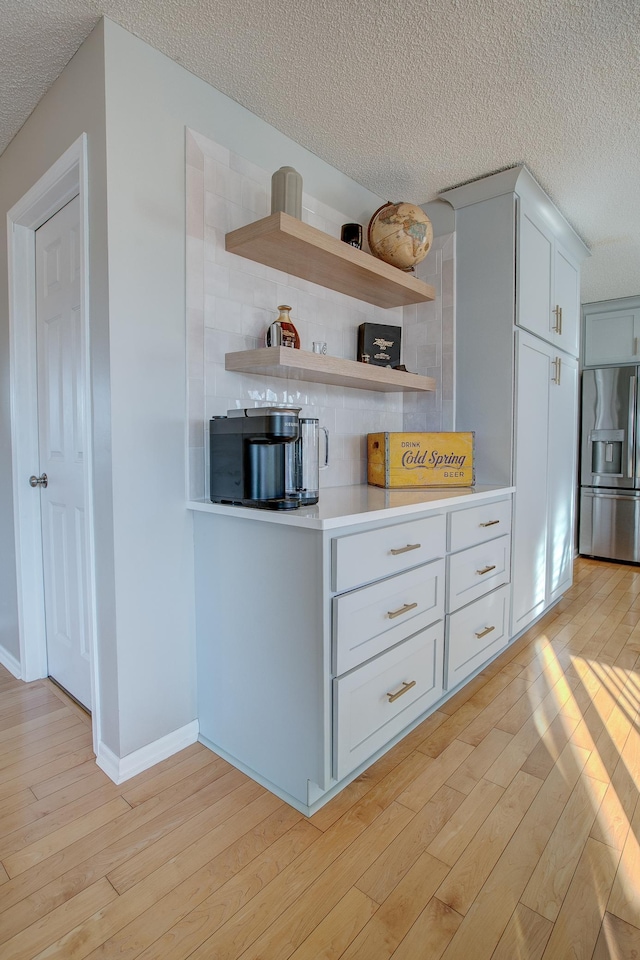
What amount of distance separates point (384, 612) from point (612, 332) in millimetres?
4295

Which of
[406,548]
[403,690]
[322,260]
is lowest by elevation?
[403,690]

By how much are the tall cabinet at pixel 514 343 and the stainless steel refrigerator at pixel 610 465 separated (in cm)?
194

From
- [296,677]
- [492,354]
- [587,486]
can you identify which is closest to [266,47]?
[492,354]

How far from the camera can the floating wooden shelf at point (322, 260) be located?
1767mm

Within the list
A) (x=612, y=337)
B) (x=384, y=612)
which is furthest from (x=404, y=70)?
(x=612, y=337)

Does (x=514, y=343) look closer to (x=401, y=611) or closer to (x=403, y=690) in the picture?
(x=401, y=611)

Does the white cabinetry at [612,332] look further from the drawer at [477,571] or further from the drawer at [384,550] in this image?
the drawer at [384,550]

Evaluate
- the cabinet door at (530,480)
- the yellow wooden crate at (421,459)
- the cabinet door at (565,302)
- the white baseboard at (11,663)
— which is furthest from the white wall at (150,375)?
the cabinet door at (565,302)

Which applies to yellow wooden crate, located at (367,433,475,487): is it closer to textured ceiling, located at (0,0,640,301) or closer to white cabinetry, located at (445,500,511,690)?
white cabinetry, located at (445,500,511,690)

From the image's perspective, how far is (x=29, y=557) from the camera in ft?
7.36

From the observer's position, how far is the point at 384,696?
1.64m

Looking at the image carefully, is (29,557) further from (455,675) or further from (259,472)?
(455,675)

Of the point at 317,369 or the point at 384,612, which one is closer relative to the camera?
the point at 384,612

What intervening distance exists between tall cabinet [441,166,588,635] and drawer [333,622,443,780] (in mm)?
930
